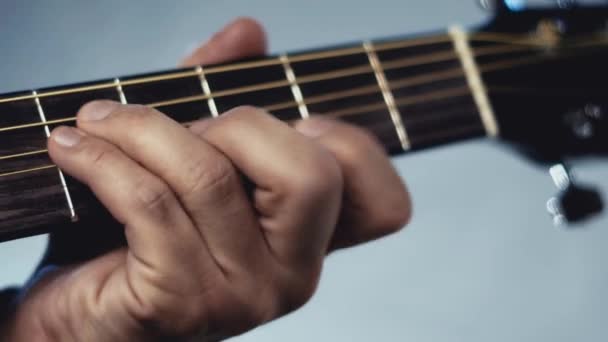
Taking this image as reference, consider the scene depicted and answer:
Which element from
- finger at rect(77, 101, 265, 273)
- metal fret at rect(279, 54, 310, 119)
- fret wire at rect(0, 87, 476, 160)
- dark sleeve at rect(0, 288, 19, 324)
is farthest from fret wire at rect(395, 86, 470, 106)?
dark sleeve at rect(0, 288, 19, 324)

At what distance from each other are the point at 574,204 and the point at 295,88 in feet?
1.22

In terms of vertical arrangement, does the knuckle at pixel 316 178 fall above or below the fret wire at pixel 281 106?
below

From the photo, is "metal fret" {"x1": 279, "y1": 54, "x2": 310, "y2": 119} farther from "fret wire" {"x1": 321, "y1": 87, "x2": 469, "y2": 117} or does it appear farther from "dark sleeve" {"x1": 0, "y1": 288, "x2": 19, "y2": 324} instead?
"dark sleeve" {"x1": 0, "y1": 288, "x2": 19, "y2": 324}

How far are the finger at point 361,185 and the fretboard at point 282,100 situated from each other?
0.07 m

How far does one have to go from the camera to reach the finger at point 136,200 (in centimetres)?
42

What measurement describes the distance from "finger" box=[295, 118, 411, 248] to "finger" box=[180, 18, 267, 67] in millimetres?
167

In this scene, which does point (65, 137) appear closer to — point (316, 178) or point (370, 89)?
point (316, 178)

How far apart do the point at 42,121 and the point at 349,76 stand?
287 mm

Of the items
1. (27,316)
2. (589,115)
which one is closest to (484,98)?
(589,115)

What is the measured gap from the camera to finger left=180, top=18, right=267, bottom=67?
65cm


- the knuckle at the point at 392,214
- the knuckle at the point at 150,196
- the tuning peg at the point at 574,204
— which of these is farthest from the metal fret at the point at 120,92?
the tuning peg at the point at 574,204

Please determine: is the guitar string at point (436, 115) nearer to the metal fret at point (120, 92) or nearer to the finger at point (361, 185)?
the finger at point (361, 185)

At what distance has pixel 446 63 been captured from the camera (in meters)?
0.71

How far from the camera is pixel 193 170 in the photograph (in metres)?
0.43
